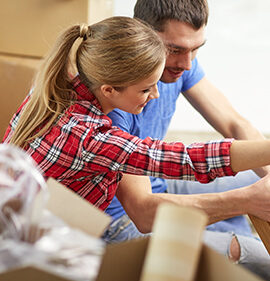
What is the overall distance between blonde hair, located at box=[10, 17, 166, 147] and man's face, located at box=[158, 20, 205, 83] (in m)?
0.19

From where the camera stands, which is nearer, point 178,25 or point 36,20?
point 178,25

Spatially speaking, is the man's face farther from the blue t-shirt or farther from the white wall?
the white wall

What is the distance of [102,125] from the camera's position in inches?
36.0

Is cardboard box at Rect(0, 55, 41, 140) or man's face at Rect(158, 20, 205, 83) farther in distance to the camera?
cardboard box at Rect(0, 55, 41, 140)

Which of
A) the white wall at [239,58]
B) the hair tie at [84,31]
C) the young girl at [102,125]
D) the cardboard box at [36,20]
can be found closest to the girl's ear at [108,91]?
the young girl at [102,125]

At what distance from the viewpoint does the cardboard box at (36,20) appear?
54.7 inches

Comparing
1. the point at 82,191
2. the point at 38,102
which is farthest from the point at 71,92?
the point at 82,191

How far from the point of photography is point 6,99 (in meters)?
1.42

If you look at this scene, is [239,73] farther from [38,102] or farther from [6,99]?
[38,102]

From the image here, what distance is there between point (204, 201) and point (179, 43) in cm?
42

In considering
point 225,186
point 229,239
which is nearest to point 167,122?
point 225,186

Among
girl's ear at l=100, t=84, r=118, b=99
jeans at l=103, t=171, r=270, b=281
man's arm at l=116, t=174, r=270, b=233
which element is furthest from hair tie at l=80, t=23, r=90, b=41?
jeans at l=103, t=171, r=270, b=281

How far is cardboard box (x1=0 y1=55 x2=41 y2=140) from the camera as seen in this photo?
141 centimetres

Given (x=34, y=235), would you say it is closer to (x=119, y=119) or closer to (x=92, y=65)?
(x=92, y=65)
